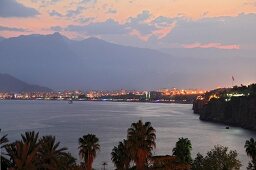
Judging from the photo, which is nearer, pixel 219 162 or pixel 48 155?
pixel 48 155

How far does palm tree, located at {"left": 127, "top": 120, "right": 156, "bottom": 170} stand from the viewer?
117 ft

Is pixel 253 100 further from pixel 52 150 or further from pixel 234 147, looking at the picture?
pixel 52 150

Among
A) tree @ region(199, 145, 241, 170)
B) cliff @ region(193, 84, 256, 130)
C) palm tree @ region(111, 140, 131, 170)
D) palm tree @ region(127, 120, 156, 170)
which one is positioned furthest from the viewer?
cliff @ region(193, 84, 256, 130)

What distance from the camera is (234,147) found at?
104 meters

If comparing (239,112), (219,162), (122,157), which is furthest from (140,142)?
(239,112)

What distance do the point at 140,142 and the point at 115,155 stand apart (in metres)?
8.74

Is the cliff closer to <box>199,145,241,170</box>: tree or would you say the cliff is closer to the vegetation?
<box>199,145,241,170</box>: tree

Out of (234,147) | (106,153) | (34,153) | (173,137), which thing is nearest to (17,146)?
(34,153)

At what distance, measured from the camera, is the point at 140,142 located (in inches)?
1407

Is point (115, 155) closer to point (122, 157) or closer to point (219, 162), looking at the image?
point (122, 157)

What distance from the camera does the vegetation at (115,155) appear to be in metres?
25.6

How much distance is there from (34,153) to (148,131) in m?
13.5

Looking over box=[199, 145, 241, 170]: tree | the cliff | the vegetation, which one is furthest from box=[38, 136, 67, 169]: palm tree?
the cliff

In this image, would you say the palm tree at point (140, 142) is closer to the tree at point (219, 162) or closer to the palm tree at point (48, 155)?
the tree at point (219, 162)
